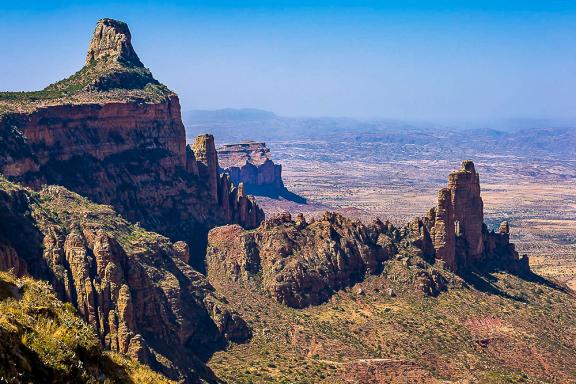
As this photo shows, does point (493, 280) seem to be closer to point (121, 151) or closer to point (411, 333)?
point (411, 333)

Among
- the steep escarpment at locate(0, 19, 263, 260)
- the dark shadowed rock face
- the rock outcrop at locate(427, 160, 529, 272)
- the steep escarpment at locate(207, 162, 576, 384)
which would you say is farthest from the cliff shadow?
the steep escarpment at locate(0, 19, 263, 260)

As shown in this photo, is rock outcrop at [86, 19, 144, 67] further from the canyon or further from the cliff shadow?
the cliff shadow

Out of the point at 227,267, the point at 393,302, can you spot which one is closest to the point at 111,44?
the point at 227,267

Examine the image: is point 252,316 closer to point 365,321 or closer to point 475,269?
point 365,321

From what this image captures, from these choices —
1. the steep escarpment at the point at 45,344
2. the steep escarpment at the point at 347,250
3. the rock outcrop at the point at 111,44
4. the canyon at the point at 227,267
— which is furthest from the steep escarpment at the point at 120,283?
the rock outcrop at the point at 111,44

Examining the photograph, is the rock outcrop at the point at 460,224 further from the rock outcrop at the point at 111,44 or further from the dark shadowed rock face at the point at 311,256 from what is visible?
the rock outcrop at the point at 111,44

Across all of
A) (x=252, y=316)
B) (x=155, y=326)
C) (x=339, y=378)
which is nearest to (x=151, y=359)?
(x=155, y=326)

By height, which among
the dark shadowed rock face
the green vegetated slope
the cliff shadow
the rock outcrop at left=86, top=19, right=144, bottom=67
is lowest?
the green vegetated slope
